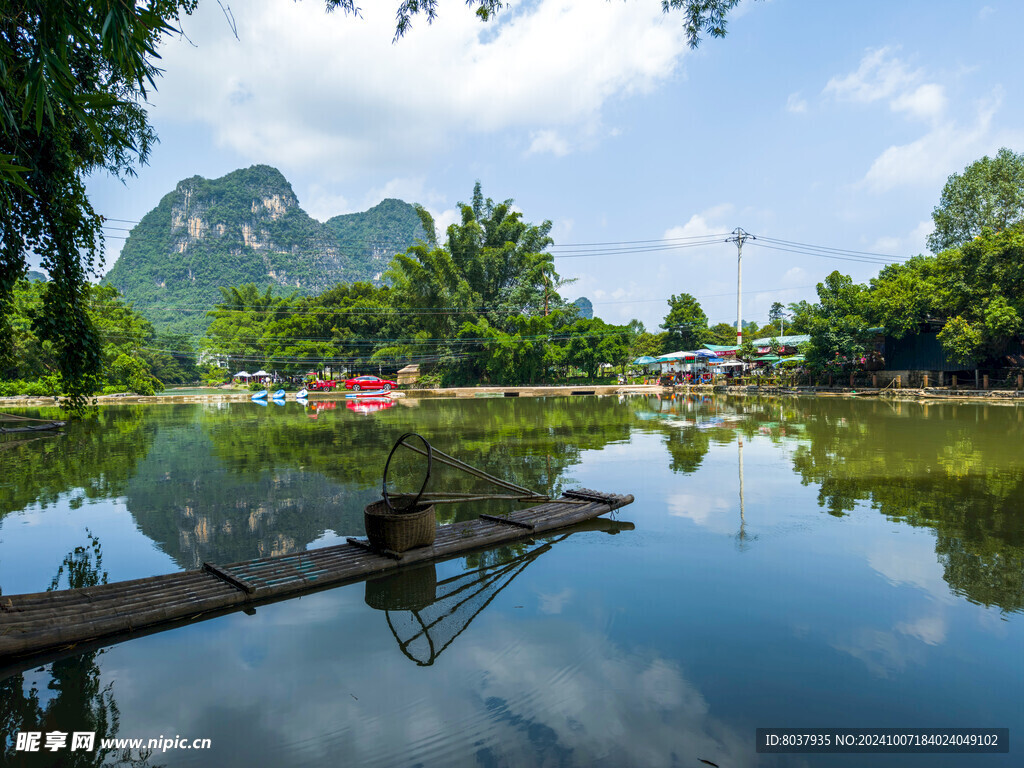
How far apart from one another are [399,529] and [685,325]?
43679 mm

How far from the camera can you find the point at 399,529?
5.11m

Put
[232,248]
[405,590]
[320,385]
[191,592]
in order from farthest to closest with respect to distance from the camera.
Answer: [232,248]
[320,385]
[405,590]
[191,592]

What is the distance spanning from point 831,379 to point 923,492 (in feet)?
81.9

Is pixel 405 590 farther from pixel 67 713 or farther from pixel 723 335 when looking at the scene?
pixel 723 335

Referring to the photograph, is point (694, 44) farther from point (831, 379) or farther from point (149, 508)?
point (831, 379)

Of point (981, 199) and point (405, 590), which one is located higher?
point (981, 199)

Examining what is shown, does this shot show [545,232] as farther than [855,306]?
Yes

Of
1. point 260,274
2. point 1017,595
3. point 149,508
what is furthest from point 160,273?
point 1017,595

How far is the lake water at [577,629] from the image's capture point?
288 centimetres

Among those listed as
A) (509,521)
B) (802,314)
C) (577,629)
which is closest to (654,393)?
(802,314)

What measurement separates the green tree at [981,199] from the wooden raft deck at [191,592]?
4275 cm

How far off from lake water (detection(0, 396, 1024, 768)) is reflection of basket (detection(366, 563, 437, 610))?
0.02 m

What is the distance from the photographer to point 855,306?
27.1 meters

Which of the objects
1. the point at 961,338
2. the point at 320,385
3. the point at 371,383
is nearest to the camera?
the point at 961,338
